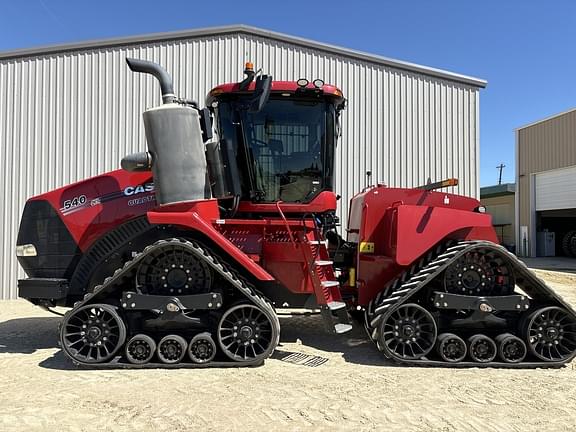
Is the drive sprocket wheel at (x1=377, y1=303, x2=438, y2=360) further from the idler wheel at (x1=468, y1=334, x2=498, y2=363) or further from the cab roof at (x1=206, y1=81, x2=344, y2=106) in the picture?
the cab roof at (x1=206, y1=81, x2=344, y2=106)

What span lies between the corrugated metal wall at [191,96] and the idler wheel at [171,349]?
20.8ft

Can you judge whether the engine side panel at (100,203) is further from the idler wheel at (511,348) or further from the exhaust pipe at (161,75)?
the idler wheel at (511,348)

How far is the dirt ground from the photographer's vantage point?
12.2ft

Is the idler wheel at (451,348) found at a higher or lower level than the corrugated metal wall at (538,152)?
lower

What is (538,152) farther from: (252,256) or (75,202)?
(75,202)

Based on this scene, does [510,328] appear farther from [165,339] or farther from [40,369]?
[40,369]

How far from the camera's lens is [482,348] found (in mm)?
5164

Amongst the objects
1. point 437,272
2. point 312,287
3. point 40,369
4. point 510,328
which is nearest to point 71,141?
point 40,369

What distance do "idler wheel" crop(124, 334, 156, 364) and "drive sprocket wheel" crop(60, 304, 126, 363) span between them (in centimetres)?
11

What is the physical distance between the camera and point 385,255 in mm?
5672

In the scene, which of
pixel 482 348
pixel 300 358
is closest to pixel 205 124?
pixel 300 358

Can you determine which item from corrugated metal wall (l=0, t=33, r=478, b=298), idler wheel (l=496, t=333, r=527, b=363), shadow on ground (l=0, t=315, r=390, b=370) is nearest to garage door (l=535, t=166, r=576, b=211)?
corrugated metal wall (l=0, t=33, r=478, b=298)

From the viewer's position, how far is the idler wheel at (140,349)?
16.3 feet

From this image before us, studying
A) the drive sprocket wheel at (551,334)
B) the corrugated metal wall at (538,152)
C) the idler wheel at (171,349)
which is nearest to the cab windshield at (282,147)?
the idler wheel at (171,349)
